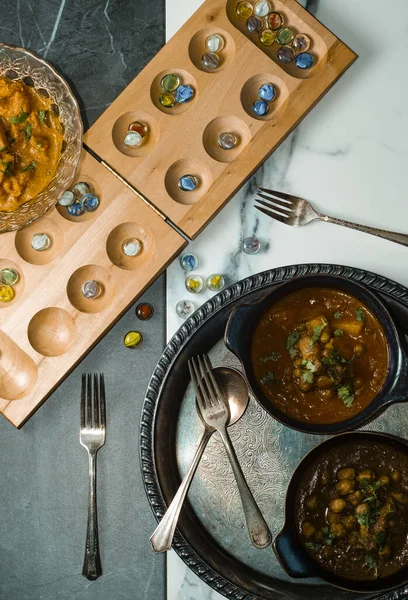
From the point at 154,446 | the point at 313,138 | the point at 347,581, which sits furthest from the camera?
the point at 313,138

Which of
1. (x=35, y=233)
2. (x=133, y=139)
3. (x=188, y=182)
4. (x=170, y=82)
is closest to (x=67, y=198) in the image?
(x=35, y=233)

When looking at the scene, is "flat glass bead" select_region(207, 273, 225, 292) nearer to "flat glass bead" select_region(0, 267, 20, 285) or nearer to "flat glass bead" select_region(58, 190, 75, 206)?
"flat glass bead" select_region(58, 190, 75, 206)

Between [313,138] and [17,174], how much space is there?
955 mm

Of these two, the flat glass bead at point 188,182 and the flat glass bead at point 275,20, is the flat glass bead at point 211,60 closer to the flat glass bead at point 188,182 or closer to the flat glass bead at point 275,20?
the flat glass bead at point 275,20

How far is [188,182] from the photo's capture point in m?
2.17

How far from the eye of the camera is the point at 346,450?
6.63ft

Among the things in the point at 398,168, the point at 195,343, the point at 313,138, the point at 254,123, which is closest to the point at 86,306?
the point at 195,343

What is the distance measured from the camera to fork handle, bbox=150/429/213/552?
2021 mm

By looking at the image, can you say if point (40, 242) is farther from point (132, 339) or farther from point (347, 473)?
point (347, 473)

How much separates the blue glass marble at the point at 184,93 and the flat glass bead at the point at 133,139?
0.56ft

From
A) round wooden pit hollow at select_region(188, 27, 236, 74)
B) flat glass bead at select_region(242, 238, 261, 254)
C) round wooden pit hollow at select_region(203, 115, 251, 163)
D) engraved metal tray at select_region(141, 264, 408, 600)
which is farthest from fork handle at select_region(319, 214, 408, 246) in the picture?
round wooden pit hollow at select_region(188, 27, 236, 74)

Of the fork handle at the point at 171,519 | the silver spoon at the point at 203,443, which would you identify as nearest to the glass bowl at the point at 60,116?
the silver spoon at the point at 203,443

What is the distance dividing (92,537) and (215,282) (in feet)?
2.99

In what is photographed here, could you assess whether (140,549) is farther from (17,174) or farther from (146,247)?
(17,174)
